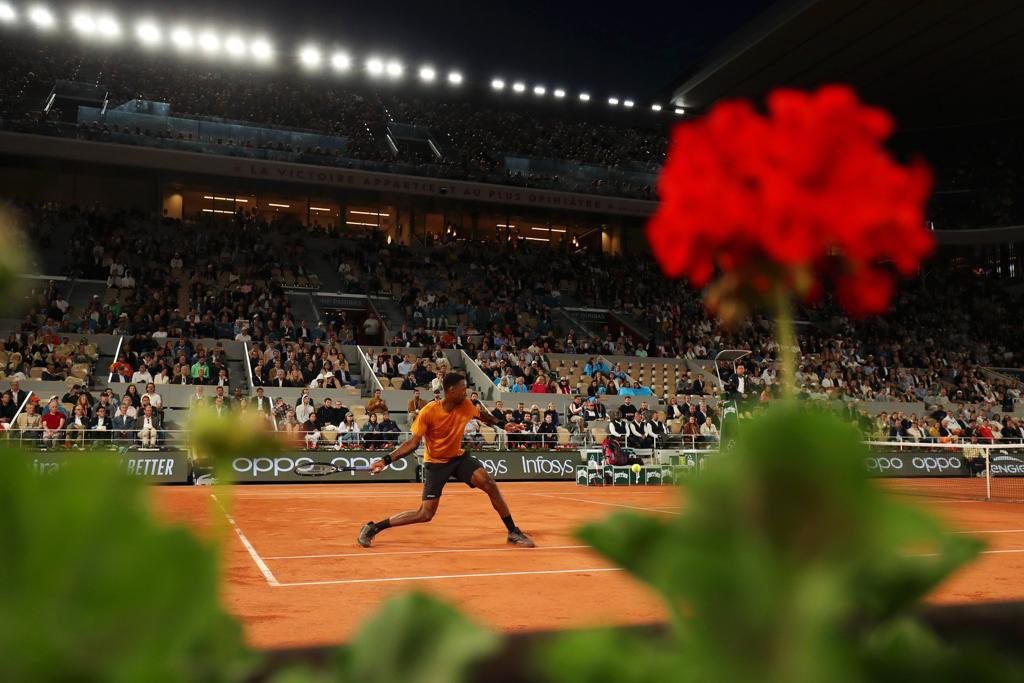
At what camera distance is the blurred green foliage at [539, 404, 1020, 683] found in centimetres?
48

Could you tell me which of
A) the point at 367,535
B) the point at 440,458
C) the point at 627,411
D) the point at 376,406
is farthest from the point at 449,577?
the point at 627,411

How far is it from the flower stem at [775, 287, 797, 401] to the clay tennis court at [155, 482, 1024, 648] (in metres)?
1.92

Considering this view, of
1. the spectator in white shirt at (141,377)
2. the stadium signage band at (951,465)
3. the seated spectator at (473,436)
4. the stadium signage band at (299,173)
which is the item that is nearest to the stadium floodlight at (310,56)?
the stadium signage band at (299,173)

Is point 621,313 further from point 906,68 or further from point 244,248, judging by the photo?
point 906,68

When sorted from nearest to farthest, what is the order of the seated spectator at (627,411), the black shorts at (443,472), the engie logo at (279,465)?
1. the black shorts at (443,472)
2. the engie logo at (279,465)
3. the seated spectator at (627,411)

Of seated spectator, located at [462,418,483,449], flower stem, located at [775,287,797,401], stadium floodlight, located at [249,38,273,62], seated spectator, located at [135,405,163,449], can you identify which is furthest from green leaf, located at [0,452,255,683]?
stadium floodlight, located at [249,38,273,62]

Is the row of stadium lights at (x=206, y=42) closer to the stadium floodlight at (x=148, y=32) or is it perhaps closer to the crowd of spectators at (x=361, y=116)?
the stadium floodlight at (x=148, y=32)

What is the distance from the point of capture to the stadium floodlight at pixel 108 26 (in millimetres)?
38375

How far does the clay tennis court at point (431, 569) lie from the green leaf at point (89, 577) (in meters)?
2.11

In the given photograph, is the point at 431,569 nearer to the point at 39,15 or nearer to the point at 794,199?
the point at 794,199

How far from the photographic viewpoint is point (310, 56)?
142ft

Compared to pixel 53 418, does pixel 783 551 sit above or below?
above

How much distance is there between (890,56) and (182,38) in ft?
111

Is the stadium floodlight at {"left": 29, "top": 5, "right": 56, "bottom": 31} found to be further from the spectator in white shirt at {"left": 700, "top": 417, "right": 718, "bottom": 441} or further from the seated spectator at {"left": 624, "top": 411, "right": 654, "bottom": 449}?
the spectator in white shirt at {"left": 700, "top": 417, "right": 718, "bottom": 441}
